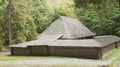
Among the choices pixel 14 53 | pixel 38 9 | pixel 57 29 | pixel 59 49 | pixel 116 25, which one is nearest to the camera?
pixel 59 49

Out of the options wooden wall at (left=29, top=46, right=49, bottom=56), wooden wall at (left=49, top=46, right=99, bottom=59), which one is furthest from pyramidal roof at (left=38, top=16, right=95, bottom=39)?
wooden wall at (left=29, top=46, right=49, bottom=56)

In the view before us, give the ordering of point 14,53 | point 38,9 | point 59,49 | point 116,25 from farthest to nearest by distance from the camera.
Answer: point 38,9, point 116,25, point 14,53, point 59,49

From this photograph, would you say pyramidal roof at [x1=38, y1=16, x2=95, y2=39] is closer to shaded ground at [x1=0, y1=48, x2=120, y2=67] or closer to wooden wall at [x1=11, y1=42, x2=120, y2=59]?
wooden wall at [x1=11, y1=42, x2=120, y2=59]

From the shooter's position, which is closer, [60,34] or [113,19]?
[60,34]

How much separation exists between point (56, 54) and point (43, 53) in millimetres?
1967

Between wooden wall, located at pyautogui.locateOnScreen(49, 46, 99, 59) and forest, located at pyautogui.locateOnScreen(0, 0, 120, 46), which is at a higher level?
forest, located at pyautogui.locateOnScreen(0, 0, 120, 46)

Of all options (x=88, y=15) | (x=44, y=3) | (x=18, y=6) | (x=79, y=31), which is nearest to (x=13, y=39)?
(x=18, y=6)

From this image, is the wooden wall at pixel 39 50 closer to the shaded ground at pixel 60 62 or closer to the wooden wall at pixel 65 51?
the wooden wall at pixel 65 51

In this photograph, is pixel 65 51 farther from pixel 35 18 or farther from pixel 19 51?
pixel 35 18

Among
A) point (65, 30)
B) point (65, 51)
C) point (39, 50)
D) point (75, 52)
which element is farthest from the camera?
point (65, 30)

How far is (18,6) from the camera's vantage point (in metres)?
33.2

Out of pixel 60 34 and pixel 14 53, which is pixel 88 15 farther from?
pixel 14 53

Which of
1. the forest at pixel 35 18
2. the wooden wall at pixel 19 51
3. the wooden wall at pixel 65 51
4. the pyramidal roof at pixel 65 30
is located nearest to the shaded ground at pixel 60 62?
the wooden wall at pixel 65 51

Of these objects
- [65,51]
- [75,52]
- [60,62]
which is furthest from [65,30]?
[60,62]
